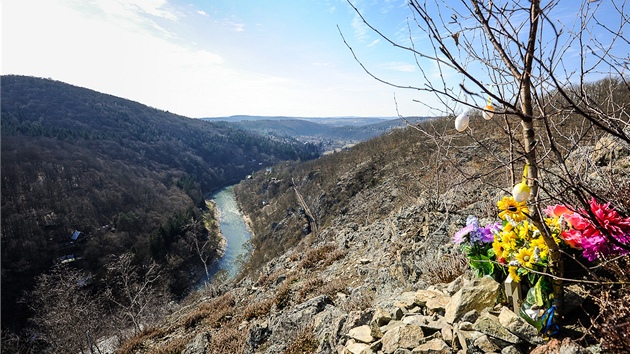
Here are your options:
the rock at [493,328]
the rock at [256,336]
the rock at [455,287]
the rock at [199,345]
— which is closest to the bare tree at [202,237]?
the rock at [199,345]

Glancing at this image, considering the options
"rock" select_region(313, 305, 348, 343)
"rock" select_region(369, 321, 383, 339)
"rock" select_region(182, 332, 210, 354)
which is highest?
"rock" select_region(369, 321, 383, 339)

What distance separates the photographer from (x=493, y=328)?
223 cm

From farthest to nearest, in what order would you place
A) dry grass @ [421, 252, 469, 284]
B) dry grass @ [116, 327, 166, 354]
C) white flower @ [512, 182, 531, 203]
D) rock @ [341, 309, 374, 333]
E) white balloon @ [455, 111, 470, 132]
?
dry grass @ [116, 327, 166, 354] → dry grass @ [421, 252, 469, 284] → rock @ [341, 309, 374, 333] → white balloon @ [455, 111, 470, 132] → white flower @ [512, 182, 531, 203]

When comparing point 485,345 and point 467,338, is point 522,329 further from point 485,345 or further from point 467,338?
point 467,338

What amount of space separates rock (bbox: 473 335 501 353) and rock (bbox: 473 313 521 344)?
0.16 feet

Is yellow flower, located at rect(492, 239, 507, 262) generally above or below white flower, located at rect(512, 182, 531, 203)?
below

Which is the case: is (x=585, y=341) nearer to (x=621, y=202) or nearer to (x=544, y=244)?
(x=544, y=244)

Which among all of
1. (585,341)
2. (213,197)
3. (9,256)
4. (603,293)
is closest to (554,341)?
(585,341)

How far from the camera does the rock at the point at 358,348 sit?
2.98 metres

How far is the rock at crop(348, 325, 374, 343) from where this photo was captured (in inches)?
126

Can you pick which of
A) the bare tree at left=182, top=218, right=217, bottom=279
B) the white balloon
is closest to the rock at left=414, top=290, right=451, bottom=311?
the white balloon

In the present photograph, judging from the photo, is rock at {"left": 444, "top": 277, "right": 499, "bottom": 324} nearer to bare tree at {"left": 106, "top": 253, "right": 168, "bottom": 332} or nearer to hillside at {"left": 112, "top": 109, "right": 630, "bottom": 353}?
hillside at {"left": 112, "top": 109, "right": 630, "bottom": 353}

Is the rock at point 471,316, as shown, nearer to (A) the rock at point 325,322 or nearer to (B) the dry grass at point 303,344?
(A) the rock at point 325,322

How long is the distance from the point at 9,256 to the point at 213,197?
43.6 metres
